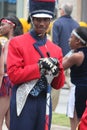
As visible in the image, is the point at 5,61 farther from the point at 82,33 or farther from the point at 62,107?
the point at 62,107

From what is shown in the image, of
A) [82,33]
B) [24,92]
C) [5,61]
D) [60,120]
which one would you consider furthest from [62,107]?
[24,92]

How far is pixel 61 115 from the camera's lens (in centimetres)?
995

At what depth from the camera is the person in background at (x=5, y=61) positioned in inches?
288

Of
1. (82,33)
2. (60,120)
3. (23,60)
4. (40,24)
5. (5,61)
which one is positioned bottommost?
(60,120)

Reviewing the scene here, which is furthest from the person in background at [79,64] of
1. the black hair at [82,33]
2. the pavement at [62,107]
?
the pavement at [62,107]

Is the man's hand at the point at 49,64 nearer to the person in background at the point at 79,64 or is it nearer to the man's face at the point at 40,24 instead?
the man's face at the point at 40,24

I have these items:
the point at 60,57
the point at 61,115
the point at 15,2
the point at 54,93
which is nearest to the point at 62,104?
the point at 61,115

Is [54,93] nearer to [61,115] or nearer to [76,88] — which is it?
[76,88]

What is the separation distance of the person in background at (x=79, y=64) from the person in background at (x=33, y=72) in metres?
1.13

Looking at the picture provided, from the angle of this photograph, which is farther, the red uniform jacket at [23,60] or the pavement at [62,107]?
the pavement at [62,107]

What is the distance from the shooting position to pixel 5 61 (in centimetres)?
733

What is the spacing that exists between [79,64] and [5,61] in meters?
1.01

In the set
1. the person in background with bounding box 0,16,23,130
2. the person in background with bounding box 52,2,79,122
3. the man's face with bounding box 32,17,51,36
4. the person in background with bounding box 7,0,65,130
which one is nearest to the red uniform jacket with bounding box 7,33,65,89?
the person in background with bounding box 7,0,65,130

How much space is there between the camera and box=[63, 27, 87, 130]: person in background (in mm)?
6840
